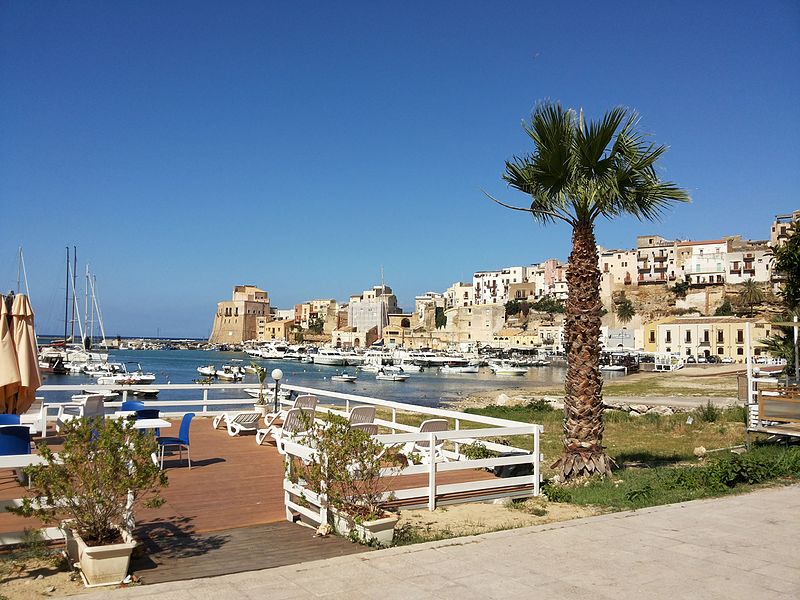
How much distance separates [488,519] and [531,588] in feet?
8.57

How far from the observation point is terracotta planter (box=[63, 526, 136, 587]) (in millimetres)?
4812

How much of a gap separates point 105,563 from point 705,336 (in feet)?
283

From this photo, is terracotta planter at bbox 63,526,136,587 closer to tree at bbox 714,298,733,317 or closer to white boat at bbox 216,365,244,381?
white boat at bbox 216,365,244,381

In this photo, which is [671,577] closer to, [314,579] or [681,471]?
[314,579]

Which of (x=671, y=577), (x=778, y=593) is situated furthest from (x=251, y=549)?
(x=778, y=593)

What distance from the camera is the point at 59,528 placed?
219 inches

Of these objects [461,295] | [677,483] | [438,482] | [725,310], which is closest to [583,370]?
[677,483]

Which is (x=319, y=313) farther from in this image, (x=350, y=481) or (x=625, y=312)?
(x=350, y=481)

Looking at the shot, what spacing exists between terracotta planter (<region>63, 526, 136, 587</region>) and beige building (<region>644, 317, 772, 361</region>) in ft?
270

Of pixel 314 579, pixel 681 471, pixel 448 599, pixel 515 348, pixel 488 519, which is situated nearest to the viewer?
pixel 448 599

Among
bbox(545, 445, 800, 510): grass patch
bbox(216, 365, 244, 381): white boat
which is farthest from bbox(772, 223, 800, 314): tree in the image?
bbox(216, 365, 244, 381): white boat

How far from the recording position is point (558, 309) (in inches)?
5364

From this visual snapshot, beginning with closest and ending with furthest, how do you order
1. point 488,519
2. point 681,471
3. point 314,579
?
point 314,579 → point 488,519 → point 681,471

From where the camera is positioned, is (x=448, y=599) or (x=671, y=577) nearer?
(x=448, y=599)
